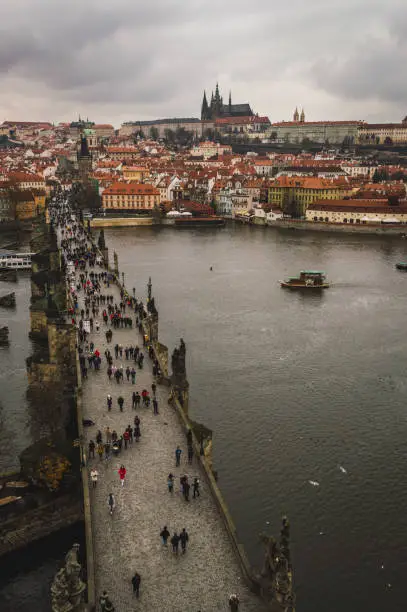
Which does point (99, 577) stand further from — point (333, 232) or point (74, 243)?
point (333, 232)

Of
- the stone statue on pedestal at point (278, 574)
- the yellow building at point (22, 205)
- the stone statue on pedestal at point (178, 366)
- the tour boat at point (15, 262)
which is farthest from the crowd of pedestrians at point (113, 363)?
the yellow building at point (22, 205)

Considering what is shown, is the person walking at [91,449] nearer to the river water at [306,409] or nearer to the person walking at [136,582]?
the river water at [306,409]

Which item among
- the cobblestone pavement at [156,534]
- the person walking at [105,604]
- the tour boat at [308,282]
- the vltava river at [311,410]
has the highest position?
the tour boat at [308,282]

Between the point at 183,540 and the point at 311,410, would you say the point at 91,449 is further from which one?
the point at 311,410

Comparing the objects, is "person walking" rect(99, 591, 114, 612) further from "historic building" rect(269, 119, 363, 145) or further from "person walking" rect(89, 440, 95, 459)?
"historic building" rect(269, 119, 363, 145)

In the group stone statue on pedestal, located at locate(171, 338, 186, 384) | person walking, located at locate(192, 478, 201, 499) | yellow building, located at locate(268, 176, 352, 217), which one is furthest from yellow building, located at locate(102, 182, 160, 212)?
person walking, located at locate(192, 478, 201, 499)

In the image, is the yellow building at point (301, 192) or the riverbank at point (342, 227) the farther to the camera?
the yellow building at point (301, 192)

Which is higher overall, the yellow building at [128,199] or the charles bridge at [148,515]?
the yellow building at [128,199]
